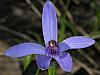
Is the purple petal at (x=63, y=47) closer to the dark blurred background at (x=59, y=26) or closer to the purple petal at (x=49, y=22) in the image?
the purple petal at (x=49, y=22)

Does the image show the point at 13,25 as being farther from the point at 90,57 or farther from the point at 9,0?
the point at 90,57

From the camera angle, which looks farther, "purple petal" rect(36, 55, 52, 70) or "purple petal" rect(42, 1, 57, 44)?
"purple petal" rect(42, 1, 57, 44)

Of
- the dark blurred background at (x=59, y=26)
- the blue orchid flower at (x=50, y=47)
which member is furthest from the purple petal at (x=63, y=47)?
the dark blurred background at (x=59, y=26)

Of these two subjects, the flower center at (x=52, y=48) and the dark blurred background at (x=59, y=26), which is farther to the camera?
the dark blurred background at (x=59, y=26)

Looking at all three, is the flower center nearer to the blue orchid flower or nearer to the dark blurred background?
the blue orchid flower

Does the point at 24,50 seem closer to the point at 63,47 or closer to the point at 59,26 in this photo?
the point at 63,47

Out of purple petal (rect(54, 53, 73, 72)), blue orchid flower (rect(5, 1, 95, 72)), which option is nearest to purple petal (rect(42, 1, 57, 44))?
blue orchid flower (rect(5, 1, 95, 72))

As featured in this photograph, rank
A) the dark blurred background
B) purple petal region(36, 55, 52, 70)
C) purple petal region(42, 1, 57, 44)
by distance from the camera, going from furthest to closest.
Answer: the dark blurred background < purple petal region(42, 1, 57, 44) < purple petal region(36, 55, 52, 70)
